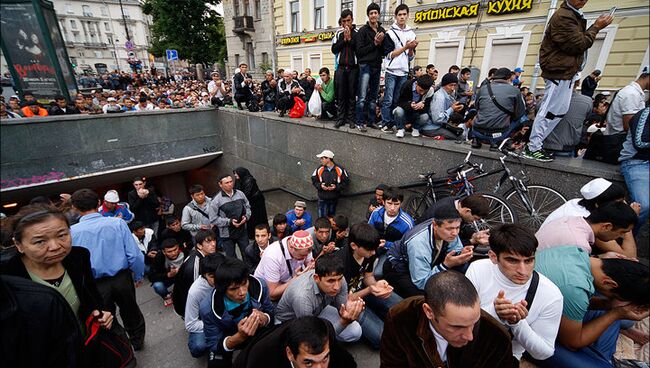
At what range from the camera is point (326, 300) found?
108 inches

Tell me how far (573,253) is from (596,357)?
0.78m

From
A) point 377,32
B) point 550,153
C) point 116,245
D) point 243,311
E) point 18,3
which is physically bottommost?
point 243,311

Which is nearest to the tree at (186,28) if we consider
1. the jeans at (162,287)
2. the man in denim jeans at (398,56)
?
the man in denim jeans at (398,56)

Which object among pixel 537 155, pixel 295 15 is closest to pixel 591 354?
pixel 537 155

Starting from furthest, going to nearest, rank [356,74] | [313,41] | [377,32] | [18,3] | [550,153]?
[313,41] < [18,3] < [356,74] < [377,32] < [550,153]

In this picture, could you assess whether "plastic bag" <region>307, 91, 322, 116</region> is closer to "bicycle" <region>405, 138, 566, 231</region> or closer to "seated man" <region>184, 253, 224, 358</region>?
"bicycle" <region>405, 138, 566, 231</region>

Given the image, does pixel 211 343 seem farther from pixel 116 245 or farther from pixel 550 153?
pixel 550 153

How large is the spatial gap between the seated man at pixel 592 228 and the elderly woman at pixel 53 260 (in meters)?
4.02

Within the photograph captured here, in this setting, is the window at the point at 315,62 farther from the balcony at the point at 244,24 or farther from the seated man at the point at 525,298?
the seated man at the point at 525,298

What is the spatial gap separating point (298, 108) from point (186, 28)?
2699 cm

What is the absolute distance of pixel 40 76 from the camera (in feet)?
27.3

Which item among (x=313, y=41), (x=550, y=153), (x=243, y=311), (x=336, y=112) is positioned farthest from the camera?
(x=313, y=41)

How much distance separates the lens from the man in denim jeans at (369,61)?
523cm

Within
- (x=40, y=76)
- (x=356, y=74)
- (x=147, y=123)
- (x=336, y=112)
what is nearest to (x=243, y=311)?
(x=356, y=74)
